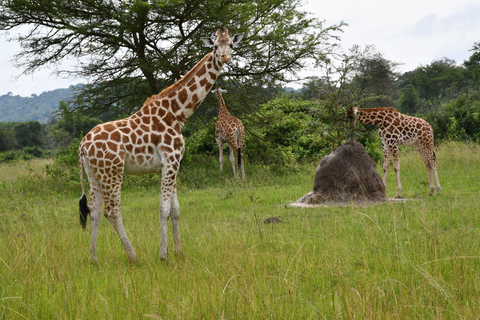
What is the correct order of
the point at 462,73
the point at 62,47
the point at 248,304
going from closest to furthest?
the point at 248,304, the point at 62,47, the point at 462,73

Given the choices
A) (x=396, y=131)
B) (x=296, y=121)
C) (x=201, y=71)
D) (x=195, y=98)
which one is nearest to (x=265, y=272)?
(x=195, y=98)

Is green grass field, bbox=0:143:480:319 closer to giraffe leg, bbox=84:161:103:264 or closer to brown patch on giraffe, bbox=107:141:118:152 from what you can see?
giraffe leg, bbox=84:161:103:264

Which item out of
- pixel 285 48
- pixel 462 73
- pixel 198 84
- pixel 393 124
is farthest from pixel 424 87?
pixel 198 84

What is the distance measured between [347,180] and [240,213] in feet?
8.89

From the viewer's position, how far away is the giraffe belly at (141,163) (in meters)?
5.69

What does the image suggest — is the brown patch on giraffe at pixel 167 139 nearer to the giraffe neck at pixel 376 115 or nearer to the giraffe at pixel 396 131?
the giraffe at pixel 396 131

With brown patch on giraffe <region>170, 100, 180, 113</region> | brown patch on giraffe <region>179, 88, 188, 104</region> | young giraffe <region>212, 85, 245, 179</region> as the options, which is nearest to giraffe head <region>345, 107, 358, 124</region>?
young giraffe <region>212, 85, 245, 179</region>

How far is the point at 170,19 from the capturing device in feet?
49.1

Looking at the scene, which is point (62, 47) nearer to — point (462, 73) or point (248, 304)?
point (248, 304)

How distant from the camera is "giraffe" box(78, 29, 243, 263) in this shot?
18.1 feet

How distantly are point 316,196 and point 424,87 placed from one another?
182 feet

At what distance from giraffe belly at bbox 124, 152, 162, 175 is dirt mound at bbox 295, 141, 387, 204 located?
17.1 ft

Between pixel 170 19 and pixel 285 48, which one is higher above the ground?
pixel 170 19

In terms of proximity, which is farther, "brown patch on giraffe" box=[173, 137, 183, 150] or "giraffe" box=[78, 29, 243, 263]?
"brown patch on giraffe" box=[173, 137, 183, 150]
